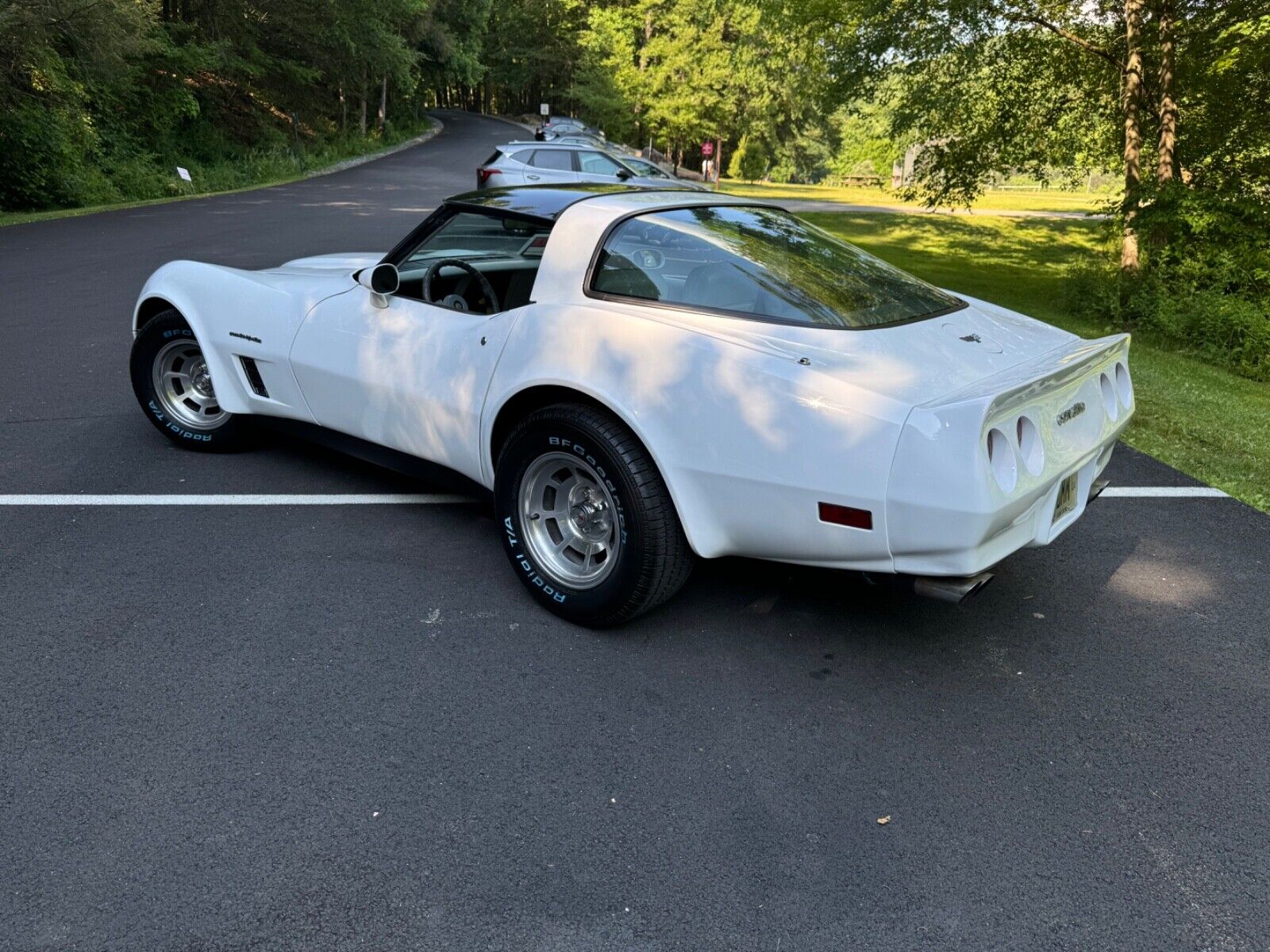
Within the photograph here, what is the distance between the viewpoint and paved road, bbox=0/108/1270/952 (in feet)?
7.30

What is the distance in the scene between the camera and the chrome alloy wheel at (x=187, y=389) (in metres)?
4.97

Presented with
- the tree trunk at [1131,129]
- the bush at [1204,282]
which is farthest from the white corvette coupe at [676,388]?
the tree trunk at [1131,129]

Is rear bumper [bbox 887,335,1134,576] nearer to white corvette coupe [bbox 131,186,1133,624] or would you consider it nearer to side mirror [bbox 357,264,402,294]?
white corvette coupe [bbox 131,186,1133,624]

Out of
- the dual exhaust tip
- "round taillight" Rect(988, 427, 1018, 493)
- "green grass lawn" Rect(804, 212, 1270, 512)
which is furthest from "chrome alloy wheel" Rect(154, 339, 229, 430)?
"green grass lawn" Rect(804, 212, 1270, 512)

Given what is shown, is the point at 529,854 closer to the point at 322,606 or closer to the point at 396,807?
the point at 396,807

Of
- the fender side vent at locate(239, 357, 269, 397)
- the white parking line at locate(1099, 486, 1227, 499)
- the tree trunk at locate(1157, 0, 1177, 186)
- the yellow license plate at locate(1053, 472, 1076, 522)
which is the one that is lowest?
the white parking line at locate(1099, 486, 1227, 499)

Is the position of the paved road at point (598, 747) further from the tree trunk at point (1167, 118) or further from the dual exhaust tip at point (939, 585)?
the tree trunk at point (1167, 118)

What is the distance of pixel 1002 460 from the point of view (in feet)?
9.00

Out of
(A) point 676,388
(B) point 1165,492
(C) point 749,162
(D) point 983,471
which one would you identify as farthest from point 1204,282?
(C) point 749,162

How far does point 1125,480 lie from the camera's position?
212 inches

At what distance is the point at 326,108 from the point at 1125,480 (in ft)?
141

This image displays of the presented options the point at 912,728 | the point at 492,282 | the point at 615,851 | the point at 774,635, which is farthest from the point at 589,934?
the point at 492,282

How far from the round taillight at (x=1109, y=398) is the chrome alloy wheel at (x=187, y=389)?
413 centimetres

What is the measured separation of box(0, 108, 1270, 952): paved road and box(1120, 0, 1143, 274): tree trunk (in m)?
7.54
